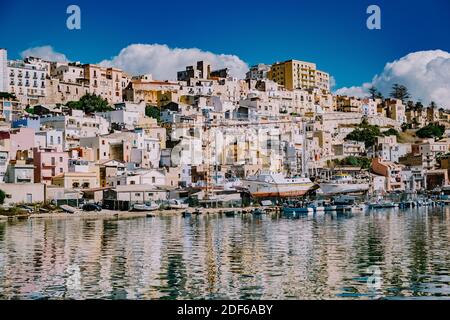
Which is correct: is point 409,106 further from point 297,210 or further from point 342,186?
point 297,210

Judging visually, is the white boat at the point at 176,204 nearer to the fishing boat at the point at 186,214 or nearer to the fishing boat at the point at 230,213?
the fishing boat at the point at 186,214

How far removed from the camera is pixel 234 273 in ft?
17.8

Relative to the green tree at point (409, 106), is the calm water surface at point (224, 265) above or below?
below

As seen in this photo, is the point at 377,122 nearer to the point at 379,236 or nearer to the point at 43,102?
the point at 43,102

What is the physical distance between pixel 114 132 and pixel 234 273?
15434mm

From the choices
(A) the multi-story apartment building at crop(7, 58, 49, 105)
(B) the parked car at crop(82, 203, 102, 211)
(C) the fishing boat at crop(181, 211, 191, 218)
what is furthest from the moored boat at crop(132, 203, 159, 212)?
(A) the multi-story apartment building at crop(7, 58, 49, 105)

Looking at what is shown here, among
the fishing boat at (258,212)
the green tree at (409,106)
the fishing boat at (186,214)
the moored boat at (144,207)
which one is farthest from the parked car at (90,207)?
the green tree at (409,106)

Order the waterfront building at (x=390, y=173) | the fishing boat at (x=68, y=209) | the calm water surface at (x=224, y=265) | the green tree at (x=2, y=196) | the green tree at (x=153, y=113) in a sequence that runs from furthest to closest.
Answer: the waterfront building at (x=390, y=173) < the green tree at (x=153, y=113) < the fishing boat at (x=68, y=209) < the green tree at (x=2, y=196) < the calm water surface at (x=224, y=265)

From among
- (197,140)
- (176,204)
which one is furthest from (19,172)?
(197,140)

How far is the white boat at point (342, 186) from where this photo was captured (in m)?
22.2

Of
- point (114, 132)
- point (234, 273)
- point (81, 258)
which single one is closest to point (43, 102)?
point (114, 132)

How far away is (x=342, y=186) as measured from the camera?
73.2ft

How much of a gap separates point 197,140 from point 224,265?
16.3 m

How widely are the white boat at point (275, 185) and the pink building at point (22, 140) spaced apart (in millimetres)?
6651
